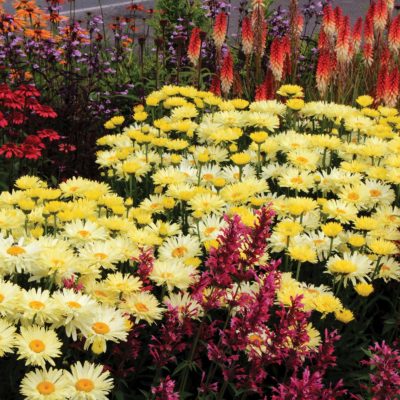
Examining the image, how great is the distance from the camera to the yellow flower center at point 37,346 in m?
2.03

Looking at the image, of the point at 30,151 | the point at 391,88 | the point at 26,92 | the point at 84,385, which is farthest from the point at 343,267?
the point at 26,92

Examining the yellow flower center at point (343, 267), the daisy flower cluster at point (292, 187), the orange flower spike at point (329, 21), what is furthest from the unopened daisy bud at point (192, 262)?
the orange flower spike at point (329, 21)

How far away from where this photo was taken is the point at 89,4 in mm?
12625

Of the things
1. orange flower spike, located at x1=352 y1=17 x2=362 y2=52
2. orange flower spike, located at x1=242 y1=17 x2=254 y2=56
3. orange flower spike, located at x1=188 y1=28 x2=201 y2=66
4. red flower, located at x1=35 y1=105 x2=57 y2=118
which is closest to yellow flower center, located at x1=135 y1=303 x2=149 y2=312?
red flower, located at x1=35 y1=105 x2=57 y2=118

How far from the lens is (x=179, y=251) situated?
2.81 metres

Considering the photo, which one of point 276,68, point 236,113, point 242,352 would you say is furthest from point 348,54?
point 242,352

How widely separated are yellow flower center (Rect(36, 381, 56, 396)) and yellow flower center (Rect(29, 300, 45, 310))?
23 cm

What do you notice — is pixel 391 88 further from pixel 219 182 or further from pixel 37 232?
pixel 37 232

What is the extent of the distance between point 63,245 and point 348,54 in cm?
399

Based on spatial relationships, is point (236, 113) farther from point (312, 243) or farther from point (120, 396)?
point (120, 396)

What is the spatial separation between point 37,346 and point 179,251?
0.88 metres

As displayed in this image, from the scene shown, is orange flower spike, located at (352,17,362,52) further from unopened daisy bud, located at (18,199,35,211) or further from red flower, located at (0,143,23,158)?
unopened daisy bud, located at (18,199,35,211)

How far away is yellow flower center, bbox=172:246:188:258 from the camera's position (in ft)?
9.17

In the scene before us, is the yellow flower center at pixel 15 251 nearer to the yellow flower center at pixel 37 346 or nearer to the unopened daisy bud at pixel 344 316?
the yellow flower center at pixel 37 346
